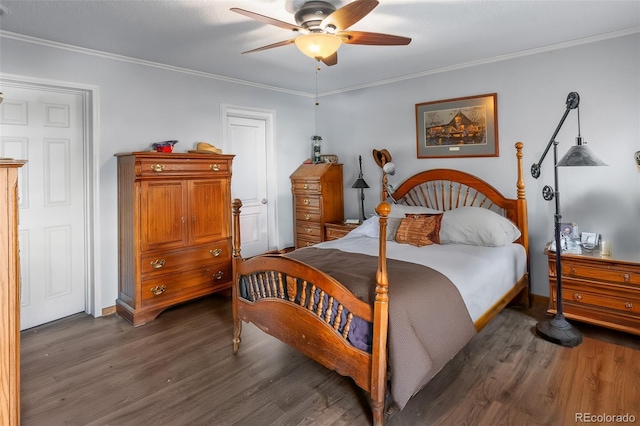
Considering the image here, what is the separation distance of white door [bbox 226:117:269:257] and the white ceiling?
2.94 ft

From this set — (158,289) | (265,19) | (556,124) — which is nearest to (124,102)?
(158,289)

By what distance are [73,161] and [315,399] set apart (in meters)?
3.03

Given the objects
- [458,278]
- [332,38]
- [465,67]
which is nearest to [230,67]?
[332,38]

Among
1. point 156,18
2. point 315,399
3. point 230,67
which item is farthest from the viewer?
point 230,67

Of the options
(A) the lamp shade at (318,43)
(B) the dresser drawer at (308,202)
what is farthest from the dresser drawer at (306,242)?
(A) the lamp shade at (318,43)

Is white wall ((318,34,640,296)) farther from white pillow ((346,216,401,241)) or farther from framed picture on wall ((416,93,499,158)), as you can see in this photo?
white pillow ((346,216,401,241))

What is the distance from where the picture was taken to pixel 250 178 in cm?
486

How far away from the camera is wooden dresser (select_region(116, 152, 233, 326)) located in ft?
11.0

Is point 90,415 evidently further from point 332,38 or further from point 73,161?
point 332,38

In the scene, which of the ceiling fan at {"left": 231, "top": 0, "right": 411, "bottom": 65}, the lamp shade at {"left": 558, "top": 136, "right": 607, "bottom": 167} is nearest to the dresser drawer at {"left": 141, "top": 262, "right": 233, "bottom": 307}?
the ceiling fan at {"left": 231, "top": 0, "right": 411, "bottom": 65}

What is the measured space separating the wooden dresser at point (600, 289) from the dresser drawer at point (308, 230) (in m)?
2.59

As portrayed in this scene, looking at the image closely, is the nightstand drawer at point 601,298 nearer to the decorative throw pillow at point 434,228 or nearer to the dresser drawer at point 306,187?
the decorative throw pillow at point 434,228

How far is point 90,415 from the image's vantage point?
2111 millimetres

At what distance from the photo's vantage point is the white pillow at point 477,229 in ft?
10.6
